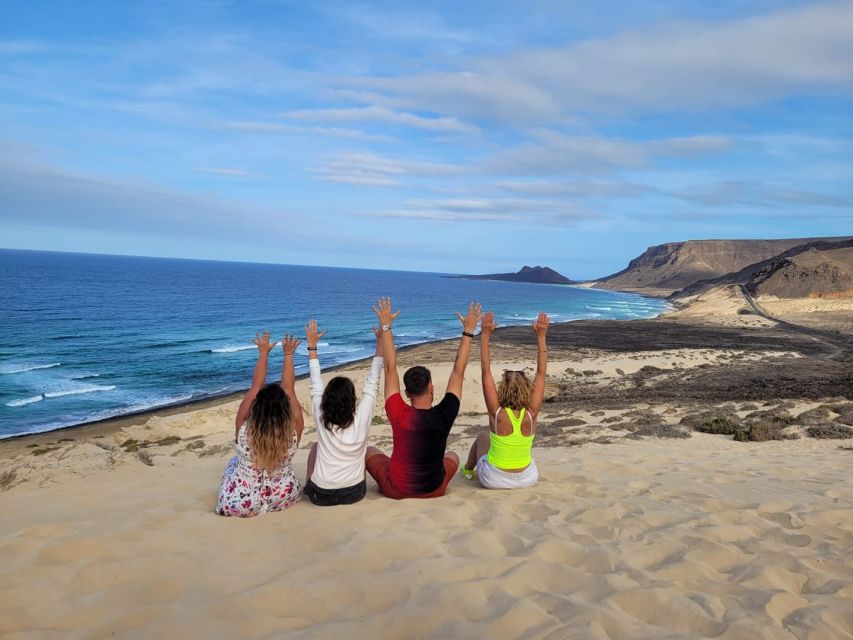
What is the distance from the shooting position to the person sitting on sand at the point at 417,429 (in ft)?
17.1

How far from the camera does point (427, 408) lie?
17.4 ft

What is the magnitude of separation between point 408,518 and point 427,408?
978mm

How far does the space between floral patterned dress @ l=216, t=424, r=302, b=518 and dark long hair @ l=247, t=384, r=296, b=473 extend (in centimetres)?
8

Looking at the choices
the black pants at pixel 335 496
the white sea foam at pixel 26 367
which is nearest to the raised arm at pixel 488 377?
the black pants at pixel 335 496

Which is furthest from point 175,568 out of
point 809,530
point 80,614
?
point 809,530

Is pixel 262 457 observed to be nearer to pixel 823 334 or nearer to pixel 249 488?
pixel 249 488

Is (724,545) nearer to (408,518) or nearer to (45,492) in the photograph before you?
(408,518)

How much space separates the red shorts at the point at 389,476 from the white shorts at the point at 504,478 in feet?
1.05

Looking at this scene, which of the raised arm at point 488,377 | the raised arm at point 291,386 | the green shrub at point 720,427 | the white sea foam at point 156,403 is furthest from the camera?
the white sea foam at point 156,403

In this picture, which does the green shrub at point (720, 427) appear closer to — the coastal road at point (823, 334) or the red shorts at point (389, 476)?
the red shorts at point (389, 476)

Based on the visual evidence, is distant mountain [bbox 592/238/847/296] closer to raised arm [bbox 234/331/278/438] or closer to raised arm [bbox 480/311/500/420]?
raised arm [bbox 480/311/500/420]

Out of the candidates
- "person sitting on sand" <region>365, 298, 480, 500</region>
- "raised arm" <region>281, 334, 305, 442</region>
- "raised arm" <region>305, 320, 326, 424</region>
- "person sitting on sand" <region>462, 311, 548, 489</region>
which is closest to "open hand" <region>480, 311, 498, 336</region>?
"person sitting on sand" <region>462, 311, 548, 489</region>

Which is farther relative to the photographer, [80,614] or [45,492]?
[45,492]

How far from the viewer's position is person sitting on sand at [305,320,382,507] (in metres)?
5.19
